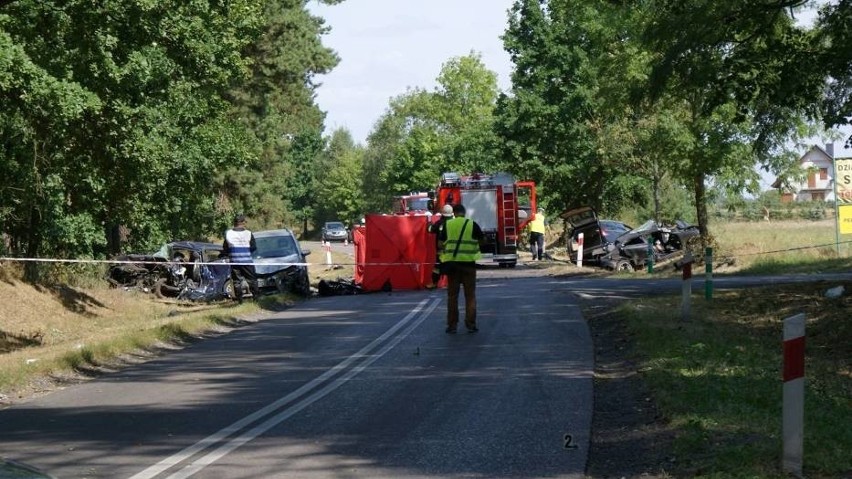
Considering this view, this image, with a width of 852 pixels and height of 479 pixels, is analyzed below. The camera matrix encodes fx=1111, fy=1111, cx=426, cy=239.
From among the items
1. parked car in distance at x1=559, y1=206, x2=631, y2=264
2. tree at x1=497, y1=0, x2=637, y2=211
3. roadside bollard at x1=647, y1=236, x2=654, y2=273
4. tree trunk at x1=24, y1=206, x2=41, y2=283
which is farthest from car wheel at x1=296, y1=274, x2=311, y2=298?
tree at x1=497, y1=0, x2=637, y2=211

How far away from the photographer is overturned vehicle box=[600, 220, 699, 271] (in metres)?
33.4

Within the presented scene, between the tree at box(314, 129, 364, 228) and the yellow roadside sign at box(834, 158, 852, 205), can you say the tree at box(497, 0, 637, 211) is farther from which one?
the tree at box(314, 129, 364, 228)

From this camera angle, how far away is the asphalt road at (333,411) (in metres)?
7.84

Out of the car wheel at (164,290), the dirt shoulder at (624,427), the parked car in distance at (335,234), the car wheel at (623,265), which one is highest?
the parked car in distance at (335,234)

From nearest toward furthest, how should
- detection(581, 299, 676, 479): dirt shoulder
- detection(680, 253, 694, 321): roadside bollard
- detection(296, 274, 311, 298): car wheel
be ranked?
detection(581, 299, 676, 479): dirt shoulder → detection(680, 253, 694, 321): roadside bollard → detection(296, 274, 311, 298): car wheel

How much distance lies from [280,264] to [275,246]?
60.2 inches

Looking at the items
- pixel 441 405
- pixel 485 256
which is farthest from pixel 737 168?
pixel 441 405

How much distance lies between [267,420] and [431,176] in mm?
79958

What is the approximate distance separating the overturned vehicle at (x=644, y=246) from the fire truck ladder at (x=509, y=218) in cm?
426

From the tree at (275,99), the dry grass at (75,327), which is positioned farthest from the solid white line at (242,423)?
the tree at (275,99)

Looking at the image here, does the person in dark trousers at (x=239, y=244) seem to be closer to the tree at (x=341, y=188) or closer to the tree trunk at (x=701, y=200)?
the tree trunk at (x=701, y=200)

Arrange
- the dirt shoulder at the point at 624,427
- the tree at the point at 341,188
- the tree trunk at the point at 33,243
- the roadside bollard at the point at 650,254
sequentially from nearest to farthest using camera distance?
the dirt shoulder at the point at 624,427 → the tree trunk at the point at 33,243 → the roadside bollard at the point at 650,254 → the tree at the point at 341,188

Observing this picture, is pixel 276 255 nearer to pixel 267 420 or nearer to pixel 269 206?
pixel 267 420

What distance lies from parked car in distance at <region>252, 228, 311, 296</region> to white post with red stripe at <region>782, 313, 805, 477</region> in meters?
18.9
